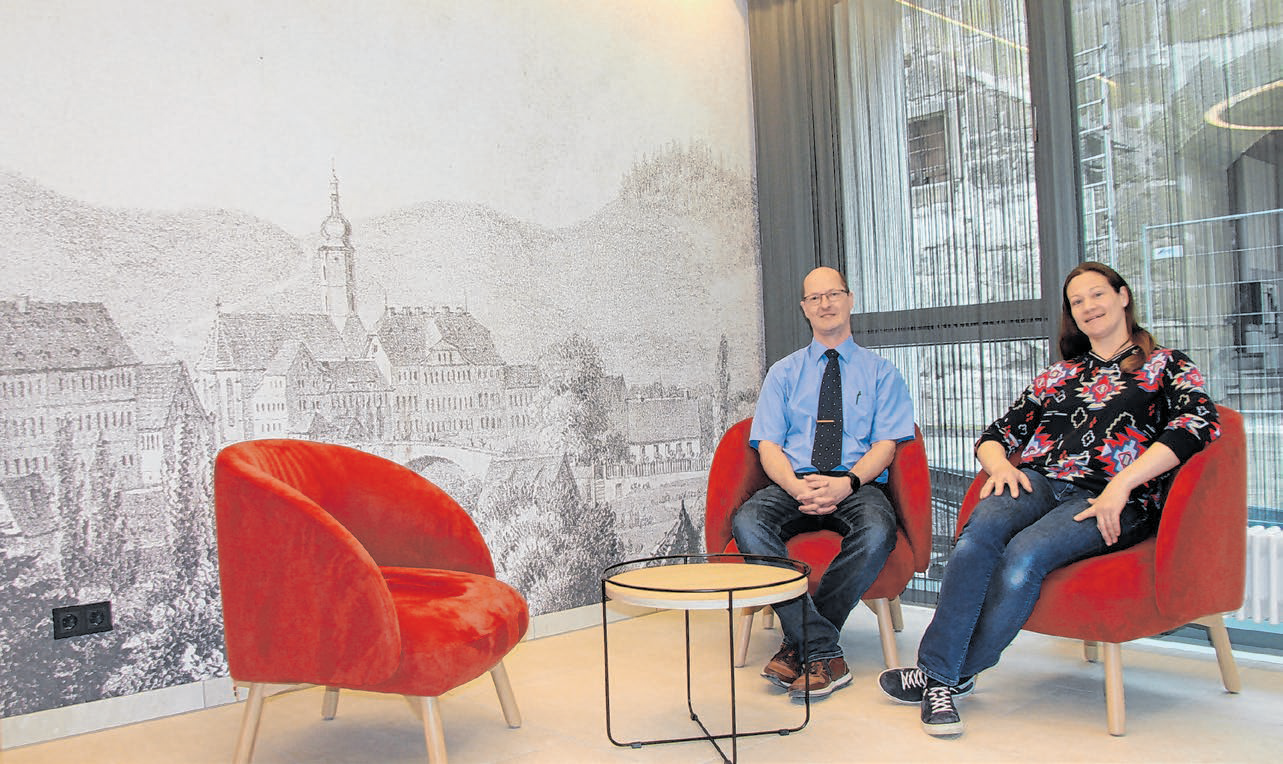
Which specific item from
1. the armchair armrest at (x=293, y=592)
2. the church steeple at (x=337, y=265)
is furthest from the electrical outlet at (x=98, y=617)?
the church steeple at (x=337, y=265)

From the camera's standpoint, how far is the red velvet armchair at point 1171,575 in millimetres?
2246

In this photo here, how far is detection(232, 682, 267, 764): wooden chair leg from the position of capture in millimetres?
2158

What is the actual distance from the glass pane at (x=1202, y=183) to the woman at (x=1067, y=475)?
553mm

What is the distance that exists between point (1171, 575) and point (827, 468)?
107 cm

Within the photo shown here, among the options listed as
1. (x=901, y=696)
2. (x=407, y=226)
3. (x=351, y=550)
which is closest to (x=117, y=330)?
(x=407, y=226)

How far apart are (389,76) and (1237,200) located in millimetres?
2684

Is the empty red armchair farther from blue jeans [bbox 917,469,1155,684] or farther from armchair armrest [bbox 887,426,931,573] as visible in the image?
armchair armrest [bbox 887,426,931,573]

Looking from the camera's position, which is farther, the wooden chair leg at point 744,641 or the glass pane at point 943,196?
the glass pane at point 943,196

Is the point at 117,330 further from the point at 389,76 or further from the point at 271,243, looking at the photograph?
the point at 389,76

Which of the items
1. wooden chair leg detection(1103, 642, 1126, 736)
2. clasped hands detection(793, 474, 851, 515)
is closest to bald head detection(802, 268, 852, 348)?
clasped hands detection(793, 474, 851, 515)

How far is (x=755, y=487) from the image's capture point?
10.5 feet

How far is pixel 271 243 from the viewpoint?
9.73 ft

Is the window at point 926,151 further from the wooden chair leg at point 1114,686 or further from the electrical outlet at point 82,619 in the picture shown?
the electrical outlet at point 82,619

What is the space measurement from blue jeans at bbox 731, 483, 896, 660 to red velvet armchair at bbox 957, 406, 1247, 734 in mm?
453
